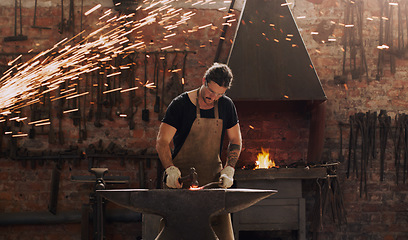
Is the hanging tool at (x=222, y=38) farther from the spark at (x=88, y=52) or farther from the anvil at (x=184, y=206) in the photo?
the anvil at (x=184, y=206)

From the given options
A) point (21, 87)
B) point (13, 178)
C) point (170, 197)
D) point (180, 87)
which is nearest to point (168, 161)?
point (170, 197)

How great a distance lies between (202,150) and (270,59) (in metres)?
1.88

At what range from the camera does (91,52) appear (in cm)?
487

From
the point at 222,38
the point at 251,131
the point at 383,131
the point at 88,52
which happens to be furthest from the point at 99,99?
the point at 383,131

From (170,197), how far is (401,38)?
393cm

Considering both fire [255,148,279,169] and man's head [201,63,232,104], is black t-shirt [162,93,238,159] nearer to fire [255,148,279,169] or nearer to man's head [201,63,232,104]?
man's head [201,63,232,104]

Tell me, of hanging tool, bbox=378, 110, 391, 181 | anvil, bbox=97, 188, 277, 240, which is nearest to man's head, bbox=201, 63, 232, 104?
anvil, bbox=97, 188, 277, 240

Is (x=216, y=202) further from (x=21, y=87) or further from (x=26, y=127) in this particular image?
(x=21, y=87)

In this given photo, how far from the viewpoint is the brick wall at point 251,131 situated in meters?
4.73

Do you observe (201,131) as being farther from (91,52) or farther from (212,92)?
(91,52)

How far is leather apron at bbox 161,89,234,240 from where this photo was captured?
2.72 m

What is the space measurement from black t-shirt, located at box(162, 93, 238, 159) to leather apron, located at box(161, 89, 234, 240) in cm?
3

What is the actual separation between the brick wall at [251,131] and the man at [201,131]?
6.44 feet

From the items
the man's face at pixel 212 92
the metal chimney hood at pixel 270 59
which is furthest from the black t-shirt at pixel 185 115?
the metal chimney hood at pixel 270 59
